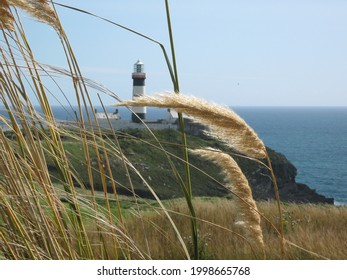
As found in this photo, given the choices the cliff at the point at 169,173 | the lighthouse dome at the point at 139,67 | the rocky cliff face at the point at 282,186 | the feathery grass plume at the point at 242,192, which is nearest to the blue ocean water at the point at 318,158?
the rocky cliff face at the point at 282,186

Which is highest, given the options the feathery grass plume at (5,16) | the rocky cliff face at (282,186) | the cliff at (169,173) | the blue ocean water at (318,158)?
the feathery grass plume at (5,16)

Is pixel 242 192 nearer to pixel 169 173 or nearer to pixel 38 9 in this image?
pixel 38 9

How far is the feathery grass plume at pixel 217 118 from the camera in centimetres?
143

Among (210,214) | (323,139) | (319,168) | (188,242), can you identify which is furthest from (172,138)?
(323,139)

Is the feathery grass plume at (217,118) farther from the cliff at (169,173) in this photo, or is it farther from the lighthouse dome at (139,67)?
the lighthouse dome at (139,67)

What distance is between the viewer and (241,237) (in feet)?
8.30

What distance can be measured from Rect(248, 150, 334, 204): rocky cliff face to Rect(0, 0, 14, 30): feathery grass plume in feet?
33.3

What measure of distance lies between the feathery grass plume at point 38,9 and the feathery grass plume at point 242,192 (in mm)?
686

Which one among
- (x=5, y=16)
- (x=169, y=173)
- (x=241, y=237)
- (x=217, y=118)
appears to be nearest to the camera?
(x=217, y=118)

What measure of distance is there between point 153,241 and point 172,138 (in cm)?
1098

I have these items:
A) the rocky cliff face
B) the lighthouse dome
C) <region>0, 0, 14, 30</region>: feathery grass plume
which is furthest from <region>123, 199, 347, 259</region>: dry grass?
the lighthouse dome

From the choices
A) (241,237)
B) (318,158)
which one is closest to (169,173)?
(241,237)

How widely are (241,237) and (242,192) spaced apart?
74cm
